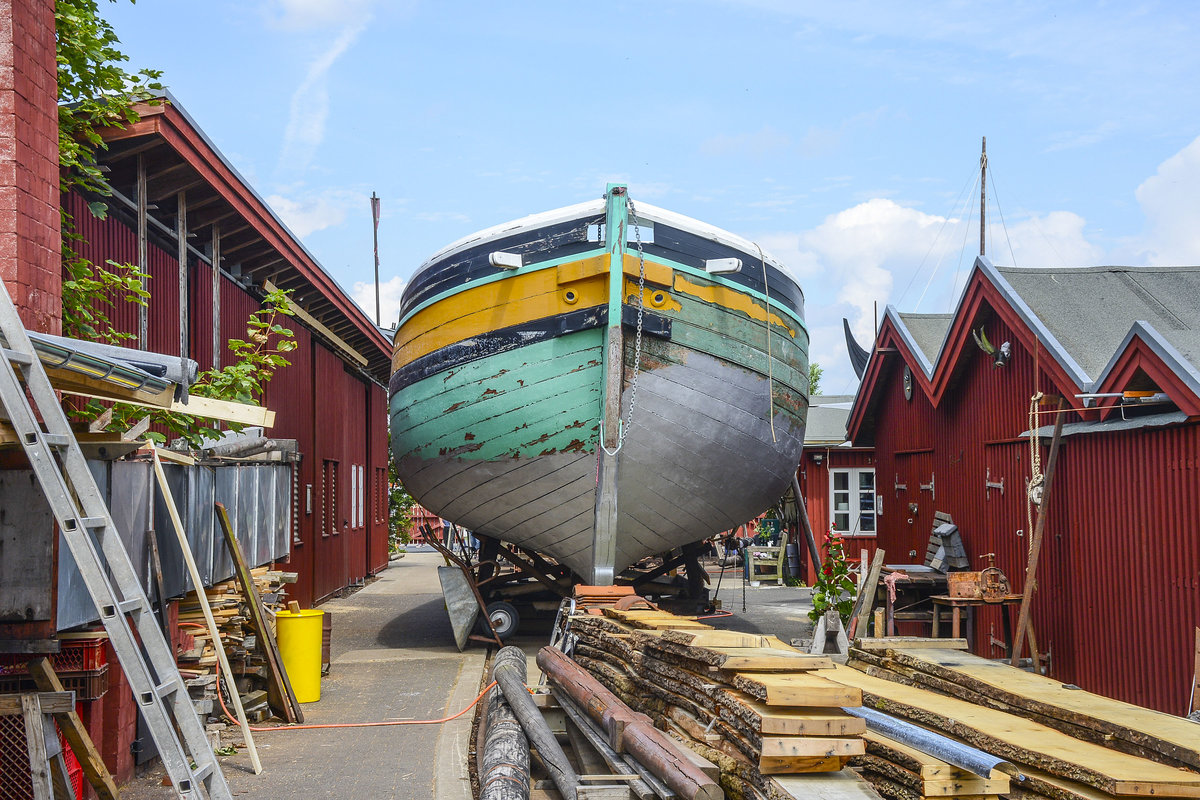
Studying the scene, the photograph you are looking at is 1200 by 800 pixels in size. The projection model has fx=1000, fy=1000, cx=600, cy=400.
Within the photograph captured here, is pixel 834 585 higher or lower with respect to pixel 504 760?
higher

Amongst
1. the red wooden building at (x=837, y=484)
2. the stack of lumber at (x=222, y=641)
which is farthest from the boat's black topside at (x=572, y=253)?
the red wooden building at (x=837, y=484)

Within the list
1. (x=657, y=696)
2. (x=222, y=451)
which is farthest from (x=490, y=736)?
(x=222, y=451)

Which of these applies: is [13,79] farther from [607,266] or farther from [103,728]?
[607,266]

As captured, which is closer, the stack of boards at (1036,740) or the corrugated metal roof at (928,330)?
the stack of boards at (1036,740)

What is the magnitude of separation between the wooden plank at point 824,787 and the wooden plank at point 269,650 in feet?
15.1

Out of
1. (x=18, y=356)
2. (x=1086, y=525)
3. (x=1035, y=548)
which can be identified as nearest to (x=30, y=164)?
(x=18, y=356)

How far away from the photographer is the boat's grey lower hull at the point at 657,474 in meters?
9.50

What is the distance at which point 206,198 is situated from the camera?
9.54 metres

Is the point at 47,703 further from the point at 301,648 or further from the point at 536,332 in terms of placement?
the point at 536,332

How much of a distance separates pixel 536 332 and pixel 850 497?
36.5 feet

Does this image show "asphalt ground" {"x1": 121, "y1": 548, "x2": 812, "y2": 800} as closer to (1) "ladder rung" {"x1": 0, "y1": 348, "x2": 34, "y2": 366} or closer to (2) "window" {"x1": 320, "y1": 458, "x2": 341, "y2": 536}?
(2) "window" {"x1": 320, "y1": 458, "x2": 341, "y2": 536}

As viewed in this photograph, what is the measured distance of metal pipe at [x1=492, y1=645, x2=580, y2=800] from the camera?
519 cm

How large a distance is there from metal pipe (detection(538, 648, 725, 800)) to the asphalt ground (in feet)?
2.80

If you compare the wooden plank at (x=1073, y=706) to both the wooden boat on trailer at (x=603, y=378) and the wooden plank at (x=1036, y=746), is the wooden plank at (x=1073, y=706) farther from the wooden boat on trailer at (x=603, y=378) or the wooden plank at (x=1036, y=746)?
the wooden boat on trailer at (x=603, y=378)
